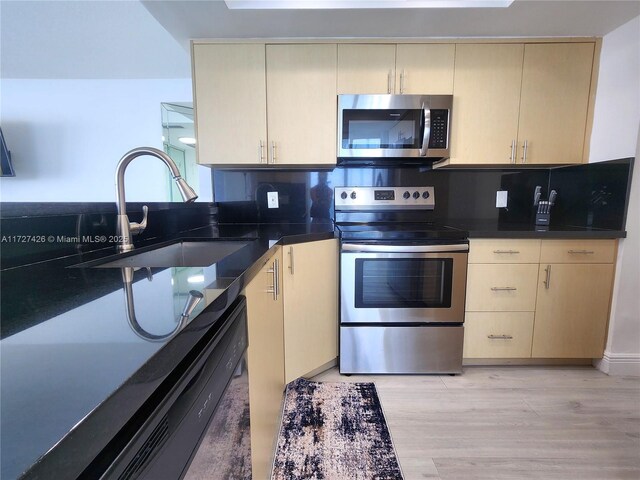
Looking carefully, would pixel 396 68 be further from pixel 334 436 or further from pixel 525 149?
pixel 334 436

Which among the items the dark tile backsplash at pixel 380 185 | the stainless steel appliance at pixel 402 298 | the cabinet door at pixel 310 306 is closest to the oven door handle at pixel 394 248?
the stainless steel appliance at pixel 402 298

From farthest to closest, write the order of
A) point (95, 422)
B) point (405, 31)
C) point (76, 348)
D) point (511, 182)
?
point (511, 182), point (405, 31), point (76, 348), point (95, 422)

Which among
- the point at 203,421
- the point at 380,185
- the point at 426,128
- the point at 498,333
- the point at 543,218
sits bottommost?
the point at 498,333

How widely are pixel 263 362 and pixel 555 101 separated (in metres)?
2.35

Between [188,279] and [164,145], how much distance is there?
3.59m

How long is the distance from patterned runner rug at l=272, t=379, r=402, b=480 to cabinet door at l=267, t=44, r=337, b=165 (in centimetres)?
142

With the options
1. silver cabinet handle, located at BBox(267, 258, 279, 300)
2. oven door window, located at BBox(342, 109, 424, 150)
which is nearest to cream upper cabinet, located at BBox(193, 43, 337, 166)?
oven door window, located at BBox(342, 109, 424, 150)

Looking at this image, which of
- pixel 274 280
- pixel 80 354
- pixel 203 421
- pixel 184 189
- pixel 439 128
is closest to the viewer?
pixel 80 354

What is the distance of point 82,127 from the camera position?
12.3 feet

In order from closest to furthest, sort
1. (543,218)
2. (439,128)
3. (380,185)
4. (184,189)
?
(184,189) → (439,128) → (543,218) → (380,185)

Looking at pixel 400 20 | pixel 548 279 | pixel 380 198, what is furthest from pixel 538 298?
pixel 400 20

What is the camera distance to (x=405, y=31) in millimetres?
1811

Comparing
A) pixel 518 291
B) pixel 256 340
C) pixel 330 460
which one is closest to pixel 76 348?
pixel 256 340

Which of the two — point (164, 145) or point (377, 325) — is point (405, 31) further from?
point (164, 145)
